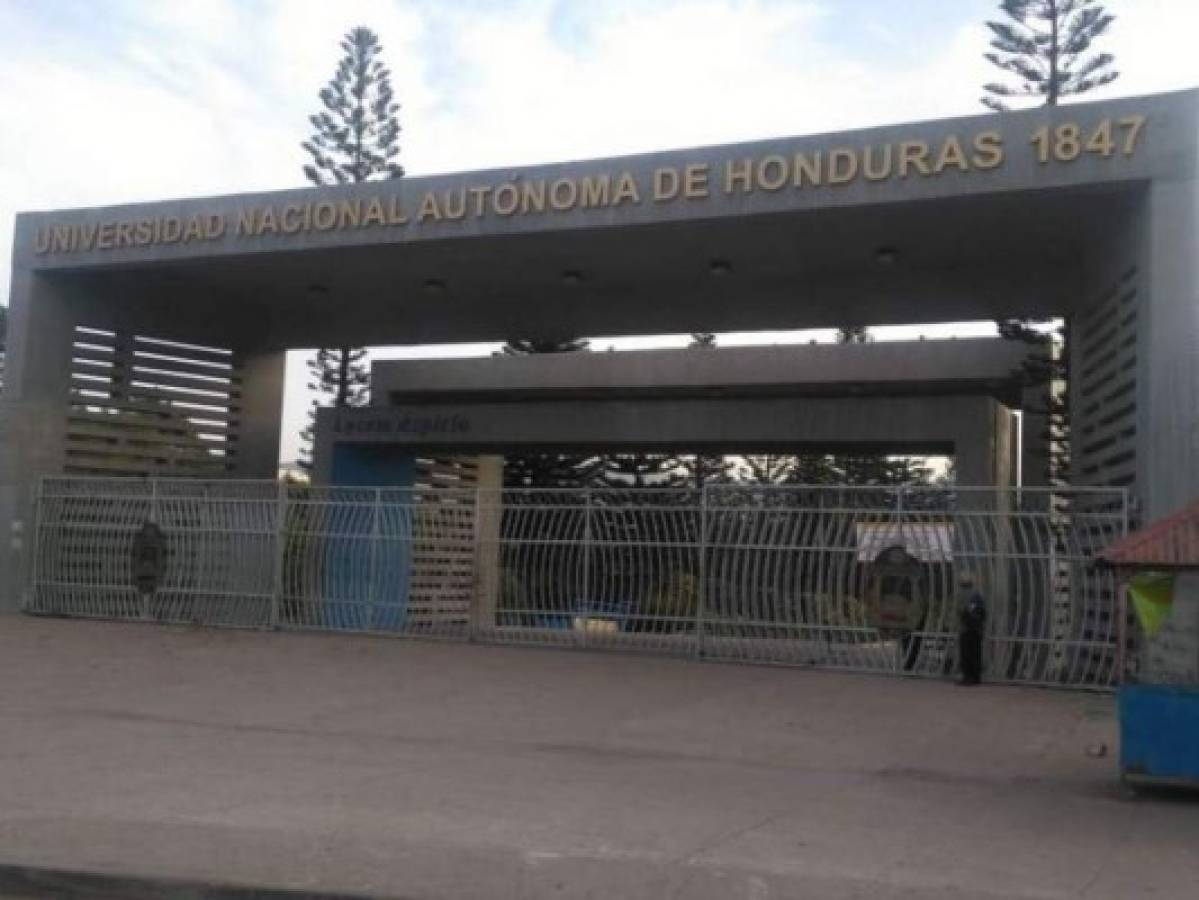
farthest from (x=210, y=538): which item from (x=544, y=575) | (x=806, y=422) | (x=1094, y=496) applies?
(x=1094, y=496)

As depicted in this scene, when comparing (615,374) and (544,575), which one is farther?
(615,374)

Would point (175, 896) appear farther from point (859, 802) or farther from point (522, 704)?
point (522, 704)

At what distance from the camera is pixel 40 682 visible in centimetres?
1445

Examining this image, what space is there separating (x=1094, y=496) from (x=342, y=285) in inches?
487

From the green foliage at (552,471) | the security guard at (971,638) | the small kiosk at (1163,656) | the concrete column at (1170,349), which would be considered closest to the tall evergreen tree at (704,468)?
the green foliage at (552,471)

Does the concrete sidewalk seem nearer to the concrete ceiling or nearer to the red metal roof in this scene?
the red metal roof

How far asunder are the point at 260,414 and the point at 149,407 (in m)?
2.55

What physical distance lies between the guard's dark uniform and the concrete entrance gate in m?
2.31

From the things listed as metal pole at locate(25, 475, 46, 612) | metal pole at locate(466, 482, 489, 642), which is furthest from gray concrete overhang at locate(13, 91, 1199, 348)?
metal pole at locate(466, 482, 489, 642)

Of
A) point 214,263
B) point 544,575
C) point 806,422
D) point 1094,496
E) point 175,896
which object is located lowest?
point 175,896

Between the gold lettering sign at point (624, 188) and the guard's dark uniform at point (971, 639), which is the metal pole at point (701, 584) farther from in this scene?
the gold lettering sign at point (624, 188)

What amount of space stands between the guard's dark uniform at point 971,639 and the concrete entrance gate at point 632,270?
231 centimetres

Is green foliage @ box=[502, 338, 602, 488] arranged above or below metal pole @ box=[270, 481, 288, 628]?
above

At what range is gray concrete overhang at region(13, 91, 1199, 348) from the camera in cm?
1575
